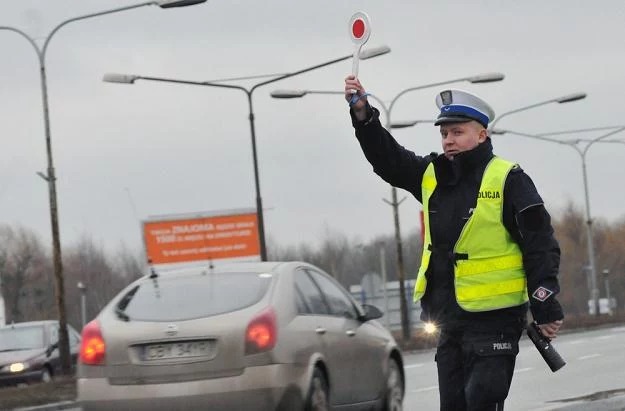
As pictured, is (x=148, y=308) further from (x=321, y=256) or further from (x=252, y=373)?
(x=321, y=256)

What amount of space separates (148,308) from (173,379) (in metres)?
0.77

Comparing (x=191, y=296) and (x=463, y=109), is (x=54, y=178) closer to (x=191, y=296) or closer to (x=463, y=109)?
(x=191, y=296)

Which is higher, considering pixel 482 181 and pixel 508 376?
pixel 482 181

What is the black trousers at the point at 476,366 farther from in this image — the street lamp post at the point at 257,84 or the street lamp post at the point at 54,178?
the street lamp post at the point at 257,84

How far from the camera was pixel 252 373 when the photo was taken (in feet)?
34.2

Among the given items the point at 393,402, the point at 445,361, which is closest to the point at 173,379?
the point at 393,402

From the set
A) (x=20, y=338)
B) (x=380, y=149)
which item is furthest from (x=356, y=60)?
(x=20, y=338)

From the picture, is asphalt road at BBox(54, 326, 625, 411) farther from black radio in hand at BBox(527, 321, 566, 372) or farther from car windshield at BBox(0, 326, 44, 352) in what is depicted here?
car windshield at BBox(0, 326, 44, 352)

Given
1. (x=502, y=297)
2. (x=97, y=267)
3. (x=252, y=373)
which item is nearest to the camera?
(x=502, y=297)

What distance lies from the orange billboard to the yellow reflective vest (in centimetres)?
4113

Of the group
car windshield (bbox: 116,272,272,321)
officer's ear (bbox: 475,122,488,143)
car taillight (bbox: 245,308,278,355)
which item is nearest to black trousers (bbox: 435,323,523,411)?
officer's ear (bbox: 475,122,488,143)

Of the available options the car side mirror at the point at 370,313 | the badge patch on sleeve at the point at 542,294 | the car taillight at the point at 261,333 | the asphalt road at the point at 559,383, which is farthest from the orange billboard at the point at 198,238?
the badge patch on sleeve at the point at 542,294

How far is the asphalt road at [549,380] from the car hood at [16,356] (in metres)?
6.98

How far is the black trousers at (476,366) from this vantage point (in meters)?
6.48
